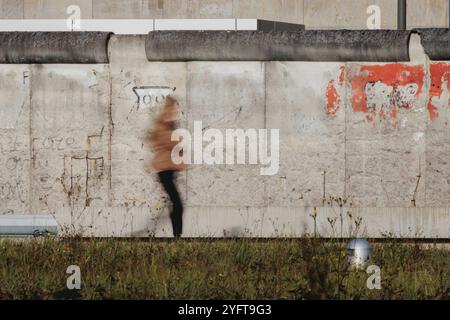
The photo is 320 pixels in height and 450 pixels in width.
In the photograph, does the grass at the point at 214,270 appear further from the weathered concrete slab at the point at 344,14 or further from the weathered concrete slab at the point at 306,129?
the weathered concrete slab at the point at 344,14

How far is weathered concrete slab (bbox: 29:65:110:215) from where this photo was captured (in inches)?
651

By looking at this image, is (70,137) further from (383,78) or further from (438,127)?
(438,127)

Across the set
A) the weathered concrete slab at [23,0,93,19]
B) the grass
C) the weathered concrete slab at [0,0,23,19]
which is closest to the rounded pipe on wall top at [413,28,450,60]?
the grass

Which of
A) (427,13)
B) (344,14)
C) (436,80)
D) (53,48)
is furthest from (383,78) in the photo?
(427,13)

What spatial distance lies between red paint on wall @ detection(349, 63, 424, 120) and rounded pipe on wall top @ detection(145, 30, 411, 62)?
0.15 metres

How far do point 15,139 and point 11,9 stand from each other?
12.2 meters

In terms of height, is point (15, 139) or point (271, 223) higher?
point (15, 139)

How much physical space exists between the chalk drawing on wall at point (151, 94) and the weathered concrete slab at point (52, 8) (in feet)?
38.5

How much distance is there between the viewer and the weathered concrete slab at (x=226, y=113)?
16422 mm

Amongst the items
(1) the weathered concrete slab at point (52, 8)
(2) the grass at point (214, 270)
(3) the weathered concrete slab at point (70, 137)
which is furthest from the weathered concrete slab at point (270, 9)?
(2) the grass at point (214, 270)

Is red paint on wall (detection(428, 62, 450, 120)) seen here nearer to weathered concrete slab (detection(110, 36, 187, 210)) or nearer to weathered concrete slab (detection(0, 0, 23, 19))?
weathered concrete slab (detection(110, 36, 187, 210))

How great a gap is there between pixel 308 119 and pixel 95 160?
3.31 meters

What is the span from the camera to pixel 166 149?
1633 cm

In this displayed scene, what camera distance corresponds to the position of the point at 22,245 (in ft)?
44.7
